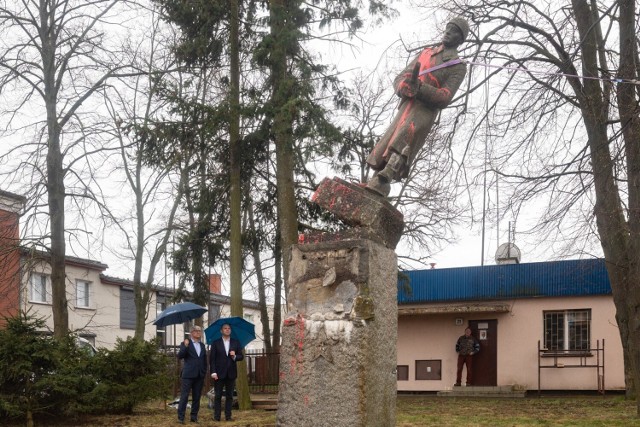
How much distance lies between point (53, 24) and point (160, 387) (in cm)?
892

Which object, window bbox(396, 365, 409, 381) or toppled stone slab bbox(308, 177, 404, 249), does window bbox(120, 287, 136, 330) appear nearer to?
window bbox(396, 365, 409, 381)

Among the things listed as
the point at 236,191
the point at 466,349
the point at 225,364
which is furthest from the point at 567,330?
the point at 225,364

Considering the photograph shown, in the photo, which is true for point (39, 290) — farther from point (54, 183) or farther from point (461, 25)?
point (461, 25)

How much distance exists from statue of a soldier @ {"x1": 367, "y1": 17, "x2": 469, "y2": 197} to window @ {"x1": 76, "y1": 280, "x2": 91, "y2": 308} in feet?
93.5

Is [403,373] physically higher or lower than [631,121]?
lower

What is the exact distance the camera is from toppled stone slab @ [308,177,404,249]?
7.16 meters

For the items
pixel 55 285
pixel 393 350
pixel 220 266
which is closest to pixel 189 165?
pixel 220 266

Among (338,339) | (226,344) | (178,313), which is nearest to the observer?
(338,339)

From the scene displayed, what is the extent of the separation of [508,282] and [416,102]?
1646cm

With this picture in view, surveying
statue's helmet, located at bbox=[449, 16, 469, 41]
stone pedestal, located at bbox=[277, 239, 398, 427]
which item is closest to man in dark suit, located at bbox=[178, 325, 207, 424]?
stone pedestal, located at bbox=[277, 239, 398, 427]

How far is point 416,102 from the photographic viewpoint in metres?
7.63

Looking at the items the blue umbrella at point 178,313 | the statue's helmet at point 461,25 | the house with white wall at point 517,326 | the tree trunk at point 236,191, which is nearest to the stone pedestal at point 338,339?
the statue's helmet at point 461,25

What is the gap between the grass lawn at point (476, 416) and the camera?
11211 mm

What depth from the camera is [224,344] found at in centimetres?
1262
